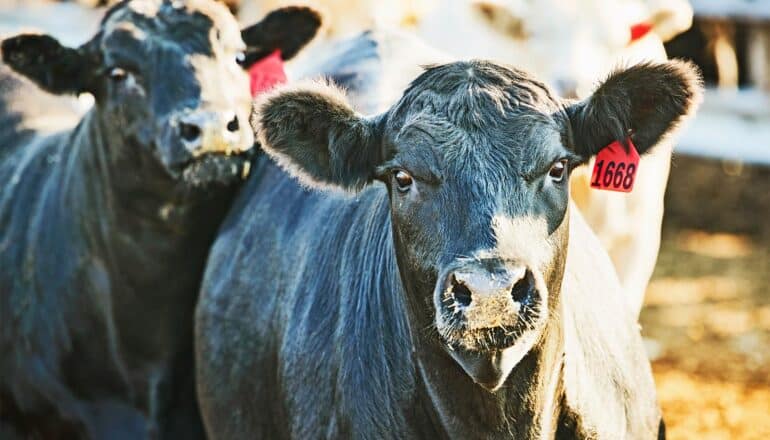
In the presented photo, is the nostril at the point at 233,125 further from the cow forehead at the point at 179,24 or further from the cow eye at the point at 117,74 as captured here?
the cow eye at the point at 117,74

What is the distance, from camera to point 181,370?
18.6 feet

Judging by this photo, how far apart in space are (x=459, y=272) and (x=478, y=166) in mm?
→ 313

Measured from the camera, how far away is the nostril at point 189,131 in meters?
4.92

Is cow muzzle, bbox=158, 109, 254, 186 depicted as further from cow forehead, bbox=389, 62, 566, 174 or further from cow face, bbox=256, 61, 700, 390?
cow forehead, bbox=389, 62, 566, 174

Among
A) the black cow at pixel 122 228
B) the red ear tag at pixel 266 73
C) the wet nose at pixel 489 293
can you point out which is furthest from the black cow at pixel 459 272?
the red ear tag at pixel 266 73

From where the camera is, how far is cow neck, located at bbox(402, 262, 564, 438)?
363 centimetres

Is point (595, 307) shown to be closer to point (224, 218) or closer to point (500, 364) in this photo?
point (500, 364)

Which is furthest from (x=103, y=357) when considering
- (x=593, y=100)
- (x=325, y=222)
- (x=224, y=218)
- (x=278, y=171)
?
(x=593, y=100)

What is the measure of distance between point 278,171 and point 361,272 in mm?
1130

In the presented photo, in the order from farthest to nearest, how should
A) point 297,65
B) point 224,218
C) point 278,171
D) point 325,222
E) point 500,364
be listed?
point 297,65 → point 224,218 → point 278,171 → point 325,222 → point 500,364

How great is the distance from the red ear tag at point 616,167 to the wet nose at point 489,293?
66 cm

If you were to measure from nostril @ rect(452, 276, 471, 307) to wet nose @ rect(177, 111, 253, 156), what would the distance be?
186cm

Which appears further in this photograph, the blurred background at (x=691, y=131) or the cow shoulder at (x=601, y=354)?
the blurred background at (x=691, y=131)

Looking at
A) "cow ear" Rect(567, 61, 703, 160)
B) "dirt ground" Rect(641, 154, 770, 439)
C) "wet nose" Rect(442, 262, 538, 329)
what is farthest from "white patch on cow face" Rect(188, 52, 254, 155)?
"dirt ground" Rect(641, 154, 770, 439)
